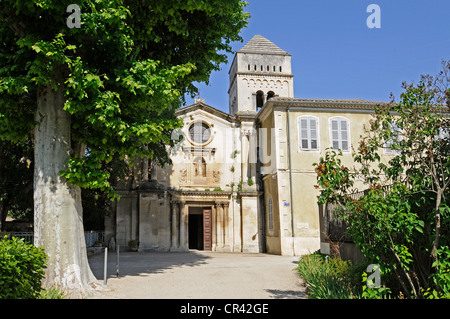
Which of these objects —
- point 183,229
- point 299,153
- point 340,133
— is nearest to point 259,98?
point 340,133

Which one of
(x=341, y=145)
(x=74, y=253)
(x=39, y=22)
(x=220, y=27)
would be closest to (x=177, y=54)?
(x=220, y=27)

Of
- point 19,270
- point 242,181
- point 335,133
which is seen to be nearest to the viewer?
point 19,270

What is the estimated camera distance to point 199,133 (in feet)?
83.0

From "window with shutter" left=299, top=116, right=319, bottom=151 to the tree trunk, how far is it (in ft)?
50.1

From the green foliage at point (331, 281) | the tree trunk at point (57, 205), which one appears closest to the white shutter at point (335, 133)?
the green foliage at point (331, 281)

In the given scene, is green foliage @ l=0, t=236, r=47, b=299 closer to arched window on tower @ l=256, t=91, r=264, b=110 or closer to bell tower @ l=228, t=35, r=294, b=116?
bell tower @ l=228, t=35, r=294, b=116

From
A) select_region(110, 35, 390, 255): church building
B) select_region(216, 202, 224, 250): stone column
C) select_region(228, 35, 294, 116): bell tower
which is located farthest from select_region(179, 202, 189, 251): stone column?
select_region(228, 35, 294, 116): bell tower

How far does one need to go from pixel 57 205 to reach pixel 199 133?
1738 cm

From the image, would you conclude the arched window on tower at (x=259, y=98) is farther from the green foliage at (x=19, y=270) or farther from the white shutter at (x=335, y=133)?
the green foliage at (x=19, y=270)

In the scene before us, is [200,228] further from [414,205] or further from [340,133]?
[414,205]

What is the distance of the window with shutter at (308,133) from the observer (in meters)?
21.9

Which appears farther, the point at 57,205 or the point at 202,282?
the point at 202,282

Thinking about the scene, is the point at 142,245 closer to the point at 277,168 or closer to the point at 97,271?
the point at 277,168
